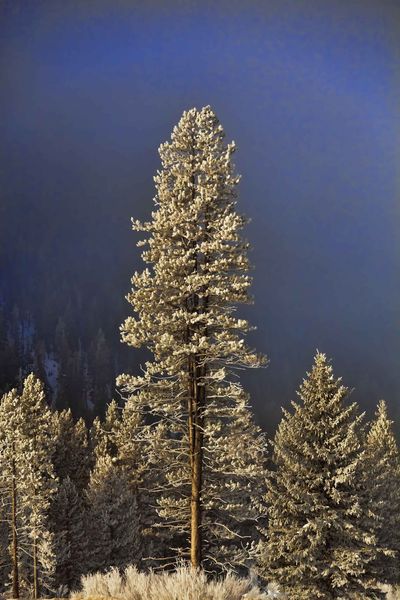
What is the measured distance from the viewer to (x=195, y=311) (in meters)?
10.4

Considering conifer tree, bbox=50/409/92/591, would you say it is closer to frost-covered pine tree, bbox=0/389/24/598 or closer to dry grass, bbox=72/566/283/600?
frost-covered pine tree, bbox=0/389/24/598

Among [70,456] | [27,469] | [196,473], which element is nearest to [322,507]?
[196,473]

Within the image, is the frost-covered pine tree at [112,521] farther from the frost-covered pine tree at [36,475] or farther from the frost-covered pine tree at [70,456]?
the frost-covered pine tree at [70,456]

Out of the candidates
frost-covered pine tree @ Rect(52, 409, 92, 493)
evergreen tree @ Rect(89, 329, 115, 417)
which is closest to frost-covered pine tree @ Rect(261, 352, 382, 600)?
frost-covered pine tree @ Rect(52, 409, 92, 493)

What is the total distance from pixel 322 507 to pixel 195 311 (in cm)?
672

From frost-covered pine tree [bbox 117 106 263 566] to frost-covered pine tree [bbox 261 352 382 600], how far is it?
159 inches

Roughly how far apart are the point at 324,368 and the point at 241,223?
629 centimetres

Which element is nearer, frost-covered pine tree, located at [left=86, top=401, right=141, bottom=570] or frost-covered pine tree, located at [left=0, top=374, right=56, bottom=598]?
frost-covered pine tree, located at [left=0, top=374, right=56, bottom=598]

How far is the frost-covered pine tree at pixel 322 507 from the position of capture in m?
13.7

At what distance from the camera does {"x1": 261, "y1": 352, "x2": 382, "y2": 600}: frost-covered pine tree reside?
44.8ft

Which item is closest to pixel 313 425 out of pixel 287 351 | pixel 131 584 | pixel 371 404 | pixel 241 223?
pixel 241 223

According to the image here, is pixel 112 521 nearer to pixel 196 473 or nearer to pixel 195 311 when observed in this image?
pixel 196 473

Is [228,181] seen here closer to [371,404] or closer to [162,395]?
[162,395]

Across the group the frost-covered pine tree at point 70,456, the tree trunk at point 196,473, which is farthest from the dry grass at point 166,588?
the frost-covered pine tree at point 70,456
